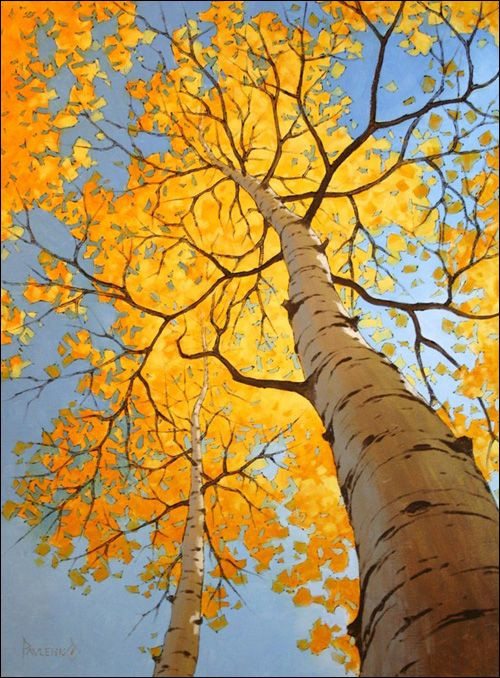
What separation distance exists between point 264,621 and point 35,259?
404 cm

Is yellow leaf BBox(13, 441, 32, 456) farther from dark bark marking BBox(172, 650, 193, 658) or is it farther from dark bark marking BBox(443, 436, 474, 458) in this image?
dark bark marking BBox(443, 436, 474, 458)

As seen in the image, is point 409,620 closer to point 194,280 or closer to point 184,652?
point 184,652

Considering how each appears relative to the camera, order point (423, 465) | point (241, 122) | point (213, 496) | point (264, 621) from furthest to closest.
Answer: point (264, 621) → point (213, 496) → point (241, 122) → point (423, 465)

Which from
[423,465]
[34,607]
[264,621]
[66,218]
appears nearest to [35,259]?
[66,218]

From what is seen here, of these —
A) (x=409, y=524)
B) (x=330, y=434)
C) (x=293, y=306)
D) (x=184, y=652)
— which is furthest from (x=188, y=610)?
(x=409, y=524)

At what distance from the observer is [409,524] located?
3.19 ft

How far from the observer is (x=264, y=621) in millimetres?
4867

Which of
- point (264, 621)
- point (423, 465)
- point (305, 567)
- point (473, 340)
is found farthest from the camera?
point (264, 621)

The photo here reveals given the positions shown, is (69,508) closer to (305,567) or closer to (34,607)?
(34,607)
